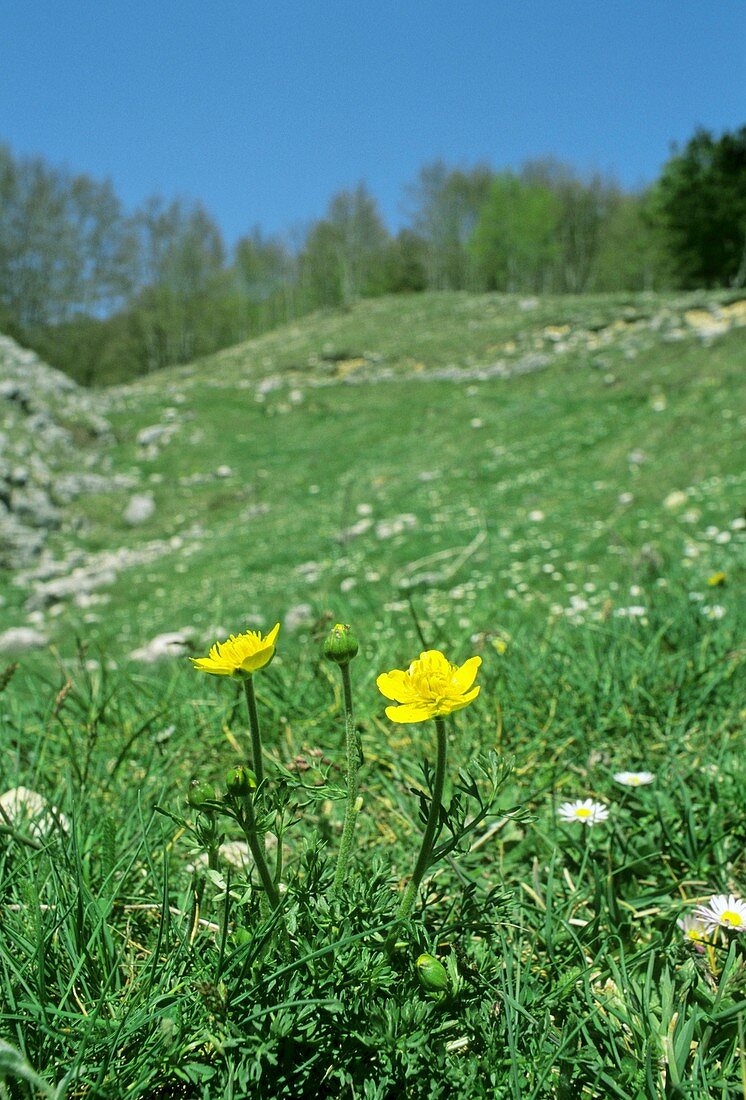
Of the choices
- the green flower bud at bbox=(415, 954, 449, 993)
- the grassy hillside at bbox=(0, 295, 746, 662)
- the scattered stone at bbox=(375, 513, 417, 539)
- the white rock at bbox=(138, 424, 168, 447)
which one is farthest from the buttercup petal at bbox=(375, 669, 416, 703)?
the white rock at bbox=(138, 424, 168, 447)

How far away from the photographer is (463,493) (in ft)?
30.0

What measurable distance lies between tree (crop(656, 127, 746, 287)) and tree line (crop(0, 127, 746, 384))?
0.18ft

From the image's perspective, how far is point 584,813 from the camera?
4.75 feet

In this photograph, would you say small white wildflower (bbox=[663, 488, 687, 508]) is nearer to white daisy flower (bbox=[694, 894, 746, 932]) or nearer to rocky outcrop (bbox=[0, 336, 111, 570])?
white daisy flower (bbox=[694, 894, 746, 932])

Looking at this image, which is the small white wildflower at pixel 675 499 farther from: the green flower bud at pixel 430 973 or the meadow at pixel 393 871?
the green flower bud at pixel 430 973

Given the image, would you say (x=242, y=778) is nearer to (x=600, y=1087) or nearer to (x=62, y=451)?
(x=600, y=1087)

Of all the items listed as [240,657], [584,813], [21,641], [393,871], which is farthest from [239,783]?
[21,641]

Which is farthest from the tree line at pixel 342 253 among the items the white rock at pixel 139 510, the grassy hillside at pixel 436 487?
the white rock at pixel 139 510

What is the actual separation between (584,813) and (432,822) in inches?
25.4

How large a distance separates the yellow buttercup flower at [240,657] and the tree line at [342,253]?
3348 centimetres

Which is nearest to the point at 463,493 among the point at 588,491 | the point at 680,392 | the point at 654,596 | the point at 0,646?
the point at 588,491

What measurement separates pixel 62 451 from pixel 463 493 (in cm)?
768

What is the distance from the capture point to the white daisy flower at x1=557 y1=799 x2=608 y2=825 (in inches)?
55.7

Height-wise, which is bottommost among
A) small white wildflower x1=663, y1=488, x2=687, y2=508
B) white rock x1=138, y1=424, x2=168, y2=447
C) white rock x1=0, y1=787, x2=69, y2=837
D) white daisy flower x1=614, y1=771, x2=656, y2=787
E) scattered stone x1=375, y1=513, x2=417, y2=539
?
scattered stone x1=375, y1=513, x2=417, y2=539
